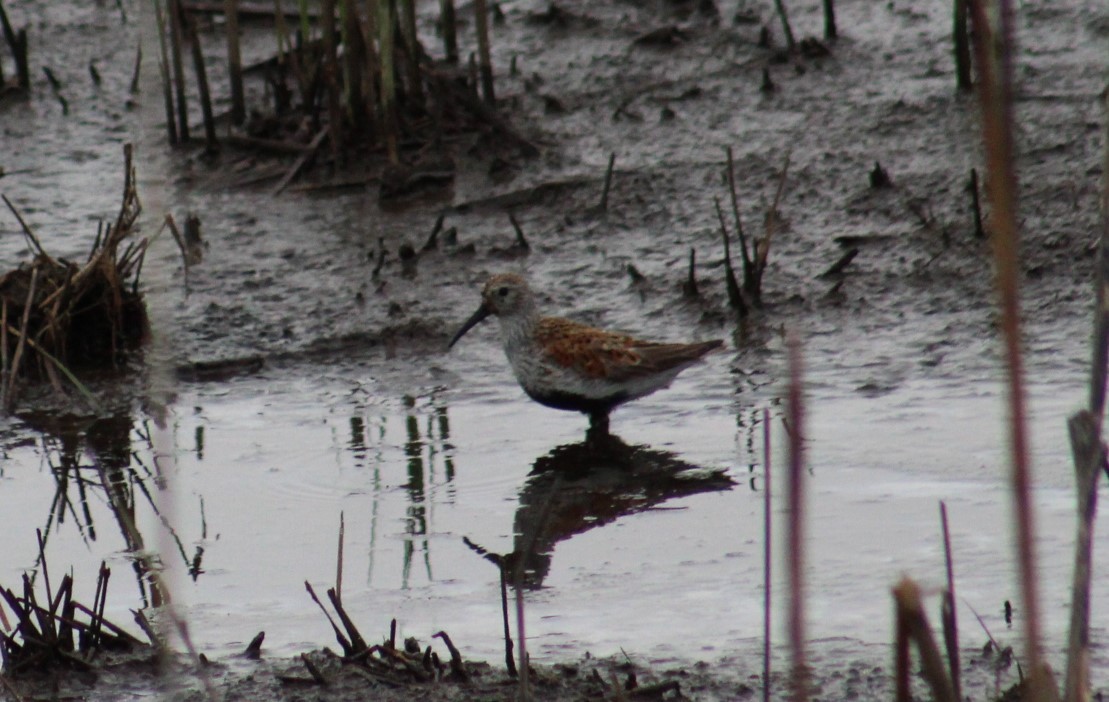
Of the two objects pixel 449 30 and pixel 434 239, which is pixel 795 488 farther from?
pixel 449 30

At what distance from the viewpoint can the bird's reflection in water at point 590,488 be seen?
5234 mm

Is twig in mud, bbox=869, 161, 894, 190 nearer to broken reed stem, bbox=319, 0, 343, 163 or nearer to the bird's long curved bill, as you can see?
the bird's long curved bill

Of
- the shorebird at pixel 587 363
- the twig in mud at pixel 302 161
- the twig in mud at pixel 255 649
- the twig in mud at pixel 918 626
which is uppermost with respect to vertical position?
the twig in mud at pixel 302 161

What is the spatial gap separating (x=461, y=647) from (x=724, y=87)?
5944 mm

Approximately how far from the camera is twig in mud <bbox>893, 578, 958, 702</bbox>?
172cm

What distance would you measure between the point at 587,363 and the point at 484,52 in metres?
3.36

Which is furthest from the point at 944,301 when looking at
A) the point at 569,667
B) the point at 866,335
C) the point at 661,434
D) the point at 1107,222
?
the point at 1107,222

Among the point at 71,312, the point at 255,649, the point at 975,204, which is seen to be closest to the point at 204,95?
the point at 71,312

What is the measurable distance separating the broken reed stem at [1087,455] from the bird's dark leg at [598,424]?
431 centimetres

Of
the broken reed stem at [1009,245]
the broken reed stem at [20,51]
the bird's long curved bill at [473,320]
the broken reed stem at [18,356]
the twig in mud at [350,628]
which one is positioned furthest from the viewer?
the broken reed stem at [20,51]

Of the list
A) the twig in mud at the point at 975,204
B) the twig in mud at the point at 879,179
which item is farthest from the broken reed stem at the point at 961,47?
the twig in mud at the point at 975,204

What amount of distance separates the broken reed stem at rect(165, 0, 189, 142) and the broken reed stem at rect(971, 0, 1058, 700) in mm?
7759

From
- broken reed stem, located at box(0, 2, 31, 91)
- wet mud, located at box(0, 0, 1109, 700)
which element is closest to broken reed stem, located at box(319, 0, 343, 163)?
wet mud, located at box(0, 0, 1109, 700)

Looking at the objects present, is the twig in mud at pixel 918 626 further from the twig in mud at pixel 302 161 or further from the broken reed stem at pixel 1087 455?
the twig in mud at pixel 302 161
